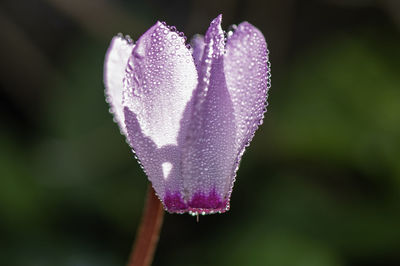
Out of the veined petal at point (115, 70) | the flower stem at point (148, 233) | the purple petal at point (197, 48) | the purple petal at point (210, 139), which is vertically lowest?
the flower stem at point (148, 233)

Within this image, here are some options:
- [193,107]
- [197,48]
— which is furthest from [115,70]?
[193,107]

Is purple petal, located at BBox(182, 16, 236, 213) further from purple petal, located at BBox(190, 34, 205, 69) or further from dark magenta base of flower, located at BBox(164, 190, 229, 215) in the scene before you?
purple petal, located at BBox(190, 34, 205, 69)

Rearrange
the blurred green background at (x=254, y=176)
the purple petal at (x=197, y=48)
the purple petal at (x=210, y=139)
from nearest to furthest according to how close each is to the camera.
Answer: the purple petal at (x=210, y=139)
the purple petal at (x=197, y=48)
the blurred green background at (x=254, y=176)

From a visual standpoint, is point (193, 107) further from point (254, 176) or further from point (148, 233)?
point (254, 176)

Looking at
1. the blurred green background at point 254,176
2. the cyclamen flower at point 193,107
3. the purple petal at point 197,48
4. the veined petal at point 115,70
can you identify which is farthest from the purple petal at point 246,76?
A: the blurred green background at point 254,176

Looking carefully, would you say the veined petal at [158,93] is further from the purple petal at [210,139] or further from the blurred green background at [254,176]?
the blurred green background at [254,176]
